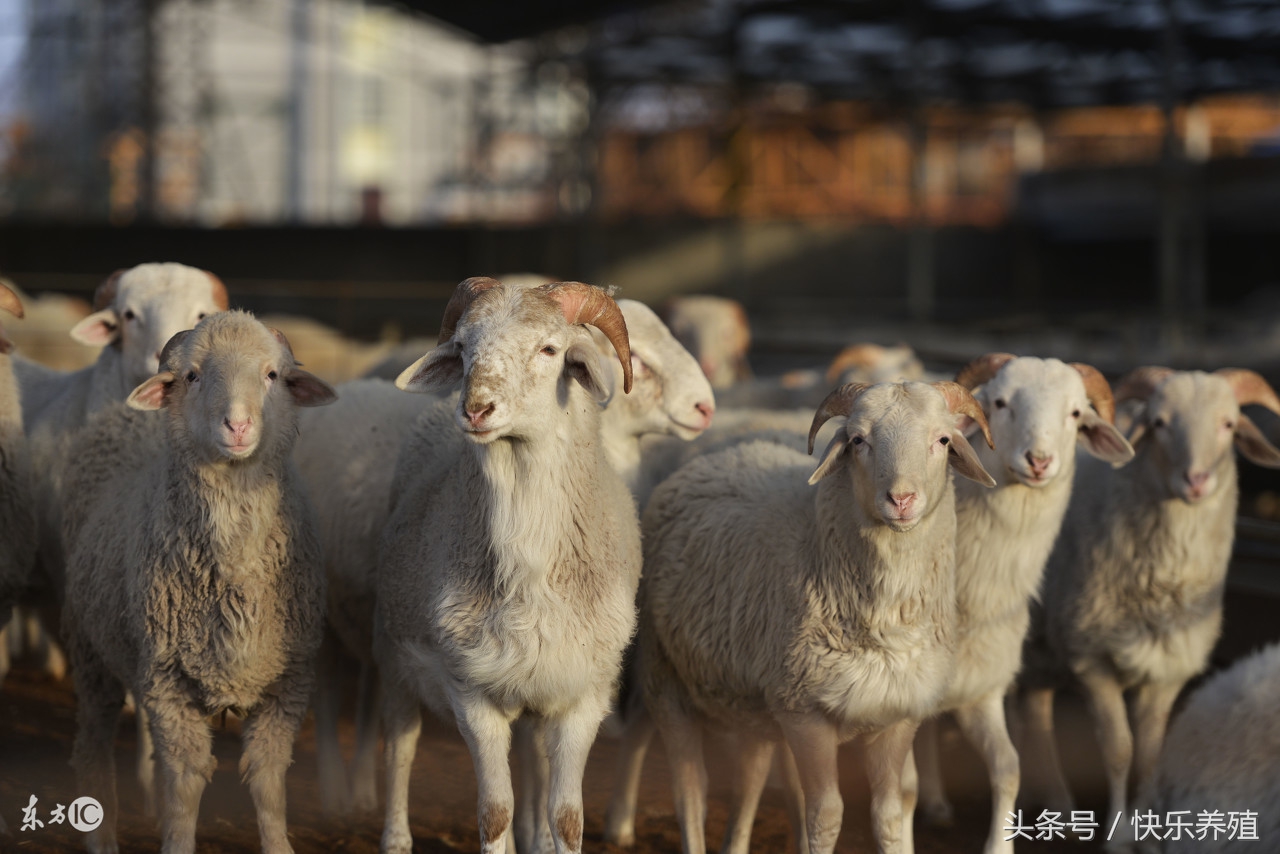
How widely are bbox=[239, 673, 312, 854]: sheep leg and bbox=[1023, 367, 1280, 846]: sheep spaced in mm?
2875

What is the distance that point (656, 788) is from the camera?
5379mm

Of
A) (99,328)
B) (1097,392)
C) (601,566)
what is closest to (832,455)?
(601,566)

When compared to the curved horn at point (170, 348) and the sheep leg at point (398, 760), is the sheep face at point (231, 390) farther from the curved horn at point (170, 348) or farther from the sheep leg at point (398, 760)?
the sheep leg at point (398, 760)

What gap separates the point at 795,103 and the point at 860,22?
9.35 m

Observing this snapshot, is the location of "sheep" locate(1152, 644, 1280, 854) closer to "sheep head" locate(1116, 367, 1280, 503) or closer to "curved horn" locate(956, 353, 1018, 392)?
Answer: "sheep head" locate(1116, 367, 1280, 503)

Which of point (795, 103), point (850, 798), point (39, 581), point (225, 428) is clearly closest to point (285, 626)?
point (225, 428)

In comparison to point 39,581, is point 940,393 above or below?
above

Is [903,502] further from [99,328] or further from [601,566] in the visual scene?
[99,328]

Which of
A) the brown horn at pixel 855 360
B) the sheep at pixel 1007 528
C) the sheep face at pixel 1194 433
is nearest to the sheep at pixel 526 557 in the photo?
the sheep at pixel 1007 528

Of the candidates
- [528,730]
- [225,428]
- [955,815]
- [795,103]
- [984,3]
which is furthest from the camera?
[795,103]

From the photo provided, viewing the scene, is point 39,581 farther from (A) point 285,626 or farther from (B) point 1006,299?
(B) point 1006,299

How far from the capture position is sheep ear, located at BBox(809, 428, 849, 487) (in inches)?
154

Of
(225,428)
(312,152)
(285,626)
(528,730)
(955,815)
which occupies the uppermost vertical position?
(312,152)

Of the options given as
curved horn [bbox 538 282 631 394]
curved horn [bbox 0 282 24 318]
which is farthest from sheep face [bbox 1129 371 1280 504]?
curved horn [bbox 0 282 24 318]
